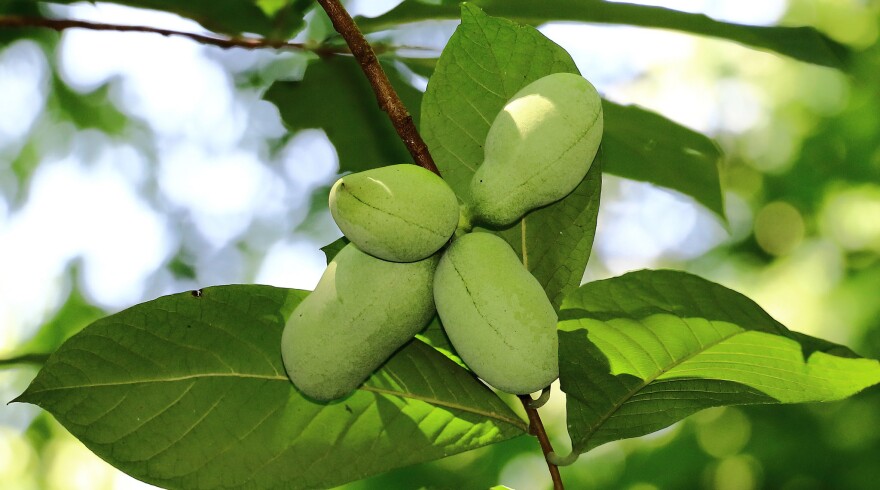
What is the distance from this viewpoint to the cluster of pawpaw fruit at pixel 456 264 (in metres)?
0.94

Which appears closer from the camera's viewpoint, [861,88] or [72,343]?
[72,343]

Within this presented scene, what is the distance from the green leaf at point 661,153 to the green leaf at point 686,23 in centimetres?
20

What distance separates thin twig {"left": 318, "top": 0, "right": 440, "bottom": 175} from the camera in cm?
104

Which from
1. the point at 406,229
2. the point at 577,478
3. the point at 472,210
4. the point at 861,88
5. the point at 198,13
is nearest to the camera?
the point at 406,229

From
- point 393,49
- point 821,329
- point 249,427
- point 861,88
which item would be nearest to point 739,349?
point 249,427

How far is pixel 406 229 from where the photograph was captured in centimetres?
94

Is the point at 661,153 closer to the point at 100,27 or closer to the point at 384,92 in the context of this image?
the point at 384,92

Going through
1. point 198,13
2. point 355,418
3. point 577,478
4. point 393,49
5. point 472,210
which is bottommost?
point 577,478

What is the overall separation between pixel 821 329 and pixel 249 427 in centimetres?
361

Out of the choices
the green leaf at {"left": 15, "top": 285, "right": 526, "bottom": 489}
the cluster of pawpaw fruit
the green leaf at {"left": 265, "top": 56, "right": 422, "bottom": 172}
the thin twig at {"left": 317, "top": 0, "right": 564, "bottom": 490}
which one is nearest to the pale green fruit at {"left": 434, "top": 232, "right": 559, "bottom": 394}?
the cluster of pawpaw fruit

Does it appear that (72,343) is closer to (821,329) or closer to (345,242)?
(345,242)

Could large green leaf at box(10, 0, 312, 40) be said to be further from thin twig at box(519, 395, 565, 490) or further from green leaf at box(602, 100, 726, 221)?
thin twig at box(519, 395, 565, 490)

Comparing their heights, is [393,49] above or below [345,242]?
above

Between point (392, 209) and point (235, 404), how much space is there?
418 mm
